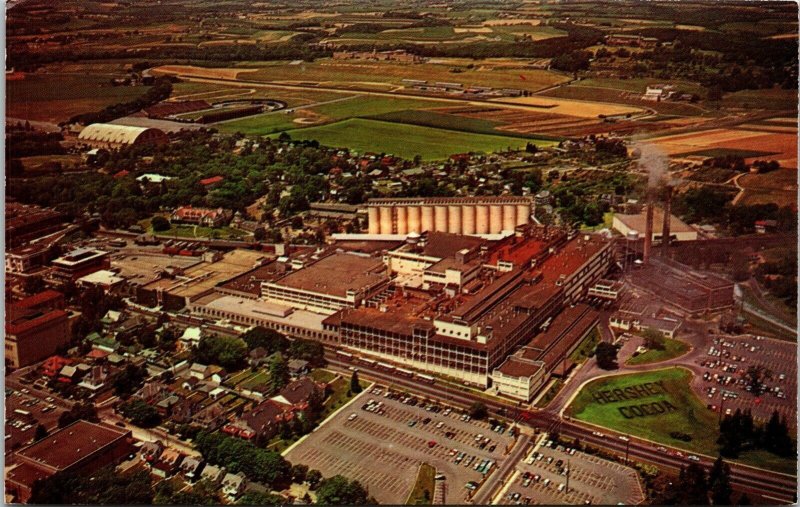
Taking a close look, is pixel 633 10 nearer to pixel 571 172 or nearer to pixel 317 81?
pixel 571 172

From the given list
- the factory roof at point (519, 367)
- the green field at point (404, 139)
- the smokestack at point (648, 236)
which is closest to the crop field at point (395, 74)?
the green field at point (404, 139)

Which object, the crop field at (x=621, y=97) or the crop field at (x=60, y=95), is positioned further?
the crop field at (x=621, y=97)

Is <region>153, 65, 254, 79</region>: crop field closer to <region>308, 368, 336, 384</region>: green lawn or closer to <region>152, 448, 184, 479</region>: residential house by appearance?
<region>308, 368, 336, 384</region>: green lawn

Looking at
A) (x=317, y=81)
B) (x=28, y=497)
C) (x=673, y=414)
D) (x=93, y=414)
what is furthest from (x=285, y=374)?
(x=317, y=81)

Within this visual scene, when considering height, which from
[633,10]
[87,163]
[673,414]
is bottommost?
[673,414]

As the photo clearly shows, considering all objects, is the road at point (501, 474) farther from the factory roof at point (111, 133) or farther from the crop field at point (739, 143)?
the factory roof at point (111, 133)
